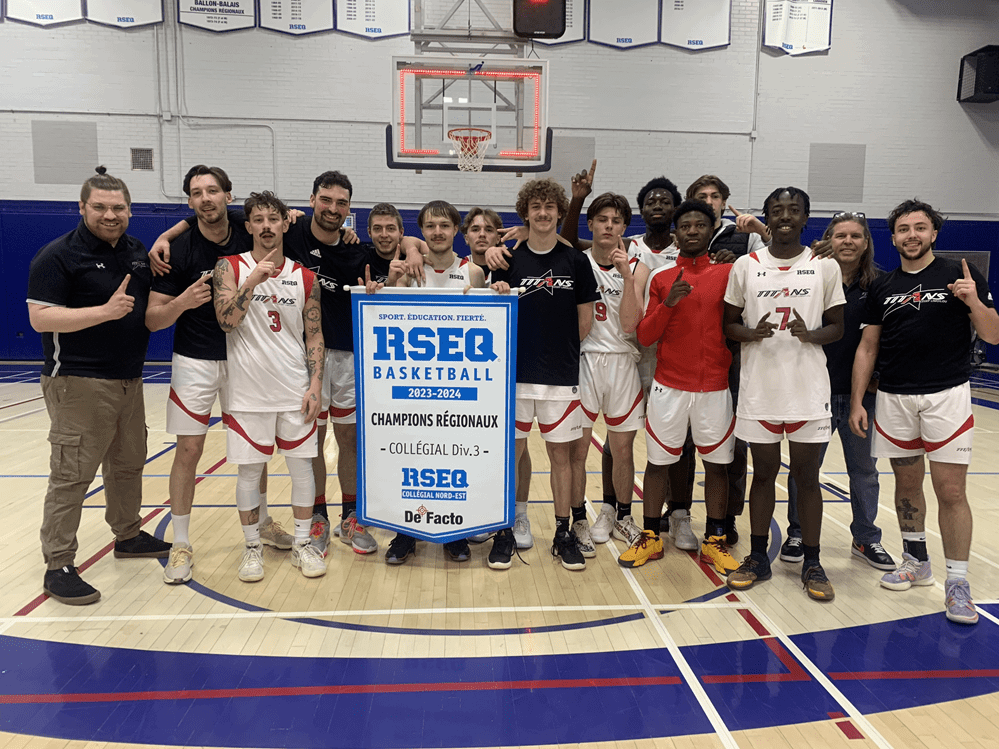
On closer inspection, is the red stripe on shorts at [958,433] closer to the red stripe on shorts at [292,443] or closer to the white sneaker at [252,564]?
the red stripe on shorts at [292,443]

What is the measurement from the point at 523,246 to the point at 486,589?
2039 mm

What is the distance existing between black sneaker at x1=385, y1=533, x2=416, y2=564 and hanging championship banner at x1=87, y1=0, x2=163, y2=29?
12453 mm

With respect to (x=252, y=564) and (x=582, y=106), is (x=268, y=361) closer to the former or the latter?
(x=252, y=564)

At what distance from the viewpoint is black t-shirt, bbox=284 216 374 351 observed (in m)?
4.18

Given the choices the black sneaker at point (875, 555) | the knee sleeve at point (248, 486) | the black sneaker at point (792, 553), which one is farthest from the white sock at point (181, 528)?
the black sneaker at point (875, 555)

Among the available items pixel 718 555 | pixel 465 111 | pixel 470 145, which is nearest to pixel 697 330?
pixel 718 555

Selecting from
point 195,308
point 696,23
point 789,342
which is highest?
point 696,23

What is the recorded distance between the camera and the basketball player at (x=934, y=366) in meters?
3.46

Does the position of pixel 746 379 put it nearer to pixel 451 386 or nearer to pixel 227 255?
pixel 451 386

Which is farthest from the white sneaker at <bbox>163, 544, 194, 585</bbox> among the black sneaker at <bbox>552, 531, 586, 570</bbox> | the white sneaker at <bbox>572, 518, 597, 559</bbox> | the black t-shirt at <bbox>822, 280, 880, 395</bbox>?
the black t-shirt at <bbox>822, 280, 880, 395</bbox>

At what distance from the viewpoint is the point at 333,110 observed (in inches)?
500

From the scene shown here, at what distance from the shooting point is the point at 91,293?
11.6ft

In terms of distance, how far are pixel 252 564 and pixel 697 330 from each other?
9.63ft

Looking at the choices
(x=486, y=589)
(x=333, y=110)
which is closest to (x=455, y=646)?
(x=486, y=589)
